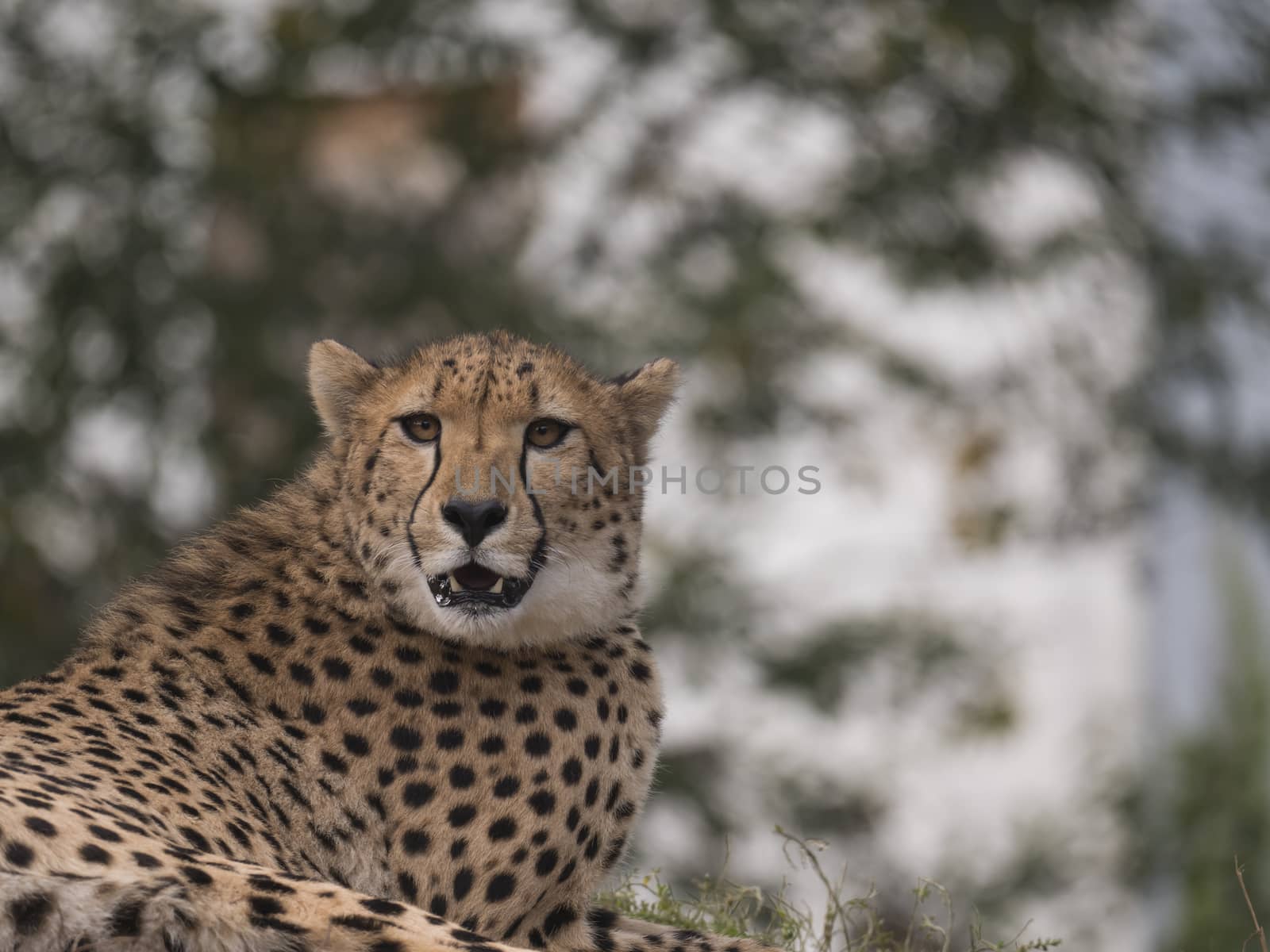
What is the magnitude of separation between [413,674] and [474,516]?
1.21ft

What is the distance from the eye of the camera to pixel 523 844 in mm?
3727

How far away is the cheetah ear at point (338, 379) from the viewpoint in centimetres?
446

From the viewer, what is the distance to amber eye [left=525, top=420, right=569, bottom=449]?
4148 mm

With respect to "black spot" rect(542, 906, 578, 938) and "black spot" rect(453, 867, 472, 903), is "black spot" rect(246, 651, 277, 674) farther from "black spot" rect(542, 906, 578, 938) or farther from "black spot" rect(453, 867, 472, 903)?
"black spot" rect(542, 906, 578, 938)

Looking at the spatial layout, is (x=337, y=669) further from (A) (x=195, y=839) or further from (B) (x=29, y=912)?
(B) (x=29, y=912)

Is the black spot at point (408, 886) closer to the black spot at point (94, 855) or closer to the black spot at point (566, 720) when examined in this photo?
the black spot at point (566, 720)

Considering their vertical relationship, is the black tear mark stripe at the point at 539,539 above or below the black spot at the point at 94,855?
above

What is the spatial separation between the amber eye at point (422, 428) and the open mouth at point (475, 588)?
0.36 m

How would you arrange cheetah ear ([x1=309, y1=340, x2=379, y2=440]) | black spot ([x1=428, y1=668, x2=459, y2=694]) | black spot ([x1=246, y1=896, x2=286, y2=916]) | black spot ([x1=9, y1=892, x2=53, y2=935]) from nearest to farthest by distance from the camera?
1. black spot ([x1=9, y1=892, x2=53, y2=935])
2. black spot ([x1=246, y1=896, x2=286, y2=916])
3. black spot ([x1=428, y1=668, x2=459, y2=694])
4. cheetah ear ([x1=309, y1=340, x2=379, y2=440])

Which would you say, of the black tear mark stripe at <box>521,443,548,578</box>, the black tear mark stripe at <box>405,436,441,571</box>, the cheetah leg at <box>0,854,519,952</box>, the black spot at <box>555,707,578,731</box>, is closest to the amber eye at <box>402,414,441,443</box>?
the black tear mark stripe at <box>405,436,441,571</box>

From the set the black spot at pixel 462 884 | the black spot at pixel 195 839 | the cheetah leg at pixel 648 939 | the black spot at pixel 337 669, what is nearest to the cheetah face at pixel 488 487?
the black spot at pixel 337 669

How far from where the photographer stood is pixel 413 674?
13.1ft

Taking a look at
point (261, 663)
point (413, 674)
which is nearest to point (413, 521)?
point (413, 674)

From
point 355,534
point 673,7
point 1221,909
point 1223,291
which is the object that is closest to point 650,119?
point 673,7
